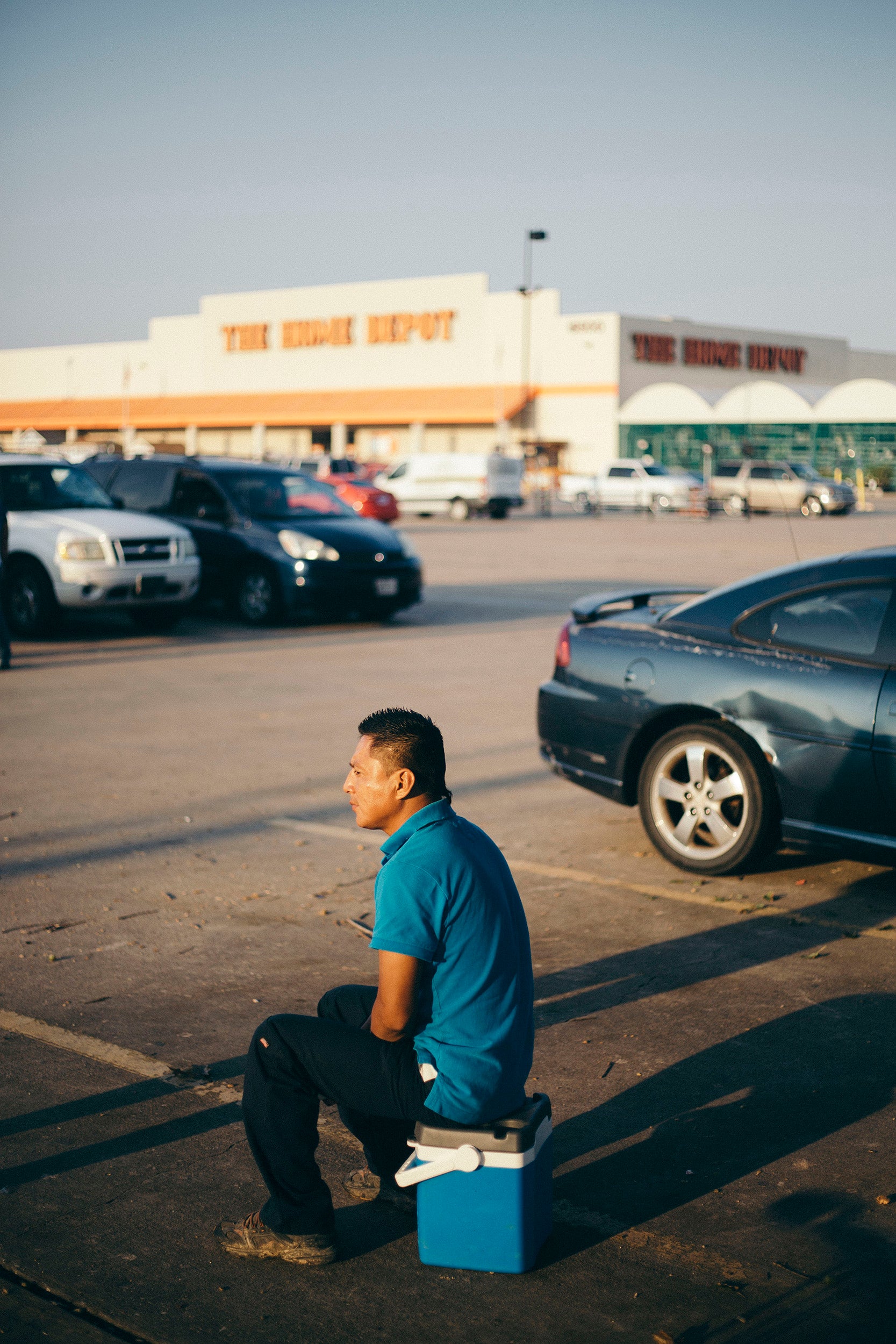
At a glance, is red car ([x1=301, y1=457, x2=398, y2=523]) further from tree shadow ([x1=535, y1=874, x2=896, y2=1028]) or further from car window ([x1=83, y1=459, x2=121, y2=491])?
tree shadow ([x1=535, y1=874, x2=896, y2=1028])

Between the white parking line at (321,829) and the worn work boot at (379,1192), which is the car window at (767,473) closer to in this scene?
the white parking line at (321,829)

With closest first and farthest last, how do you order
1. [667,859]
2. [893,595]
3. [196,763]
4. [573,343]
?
1. [893,595]
2. [667,859]
3. [196,763]
4. [573,343]

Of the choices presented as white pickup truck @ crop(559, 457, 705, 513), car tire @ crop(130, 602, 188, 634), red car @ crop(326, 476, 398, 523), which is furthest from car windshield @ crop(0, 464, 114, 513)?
white pickup truck @ crop(559, 457, 705, 513)

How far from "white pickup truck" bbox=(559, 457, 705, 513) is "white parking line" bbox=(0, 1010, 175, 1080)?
42068 mm

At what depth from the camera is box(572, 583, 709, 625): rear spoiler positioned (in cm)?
722

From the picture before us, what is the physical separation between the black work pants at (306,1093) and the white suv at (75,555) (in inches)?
439

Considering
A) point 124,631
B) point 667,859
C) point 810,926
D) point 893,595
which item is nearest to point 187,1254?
point 810,926

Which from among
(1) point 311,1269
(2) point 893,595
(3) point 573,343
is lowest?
(1) point 311,1269

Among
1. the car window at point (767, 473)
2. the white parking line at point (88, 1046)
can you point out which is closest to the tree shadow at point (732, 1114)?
the white parking line at point (88, 1046)

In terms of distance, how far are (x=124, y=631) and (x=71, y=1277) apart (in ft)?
41.6

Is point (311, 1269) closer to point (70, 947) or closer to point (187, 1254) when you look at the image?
point (187, 1254)

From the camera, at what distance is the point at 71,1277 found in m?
3.13

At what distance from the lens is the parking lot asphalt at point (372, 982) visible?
10.1 ft

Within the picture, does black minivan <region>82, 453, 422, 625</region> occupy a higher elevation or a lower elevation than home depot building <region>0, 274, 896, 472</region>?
lower
